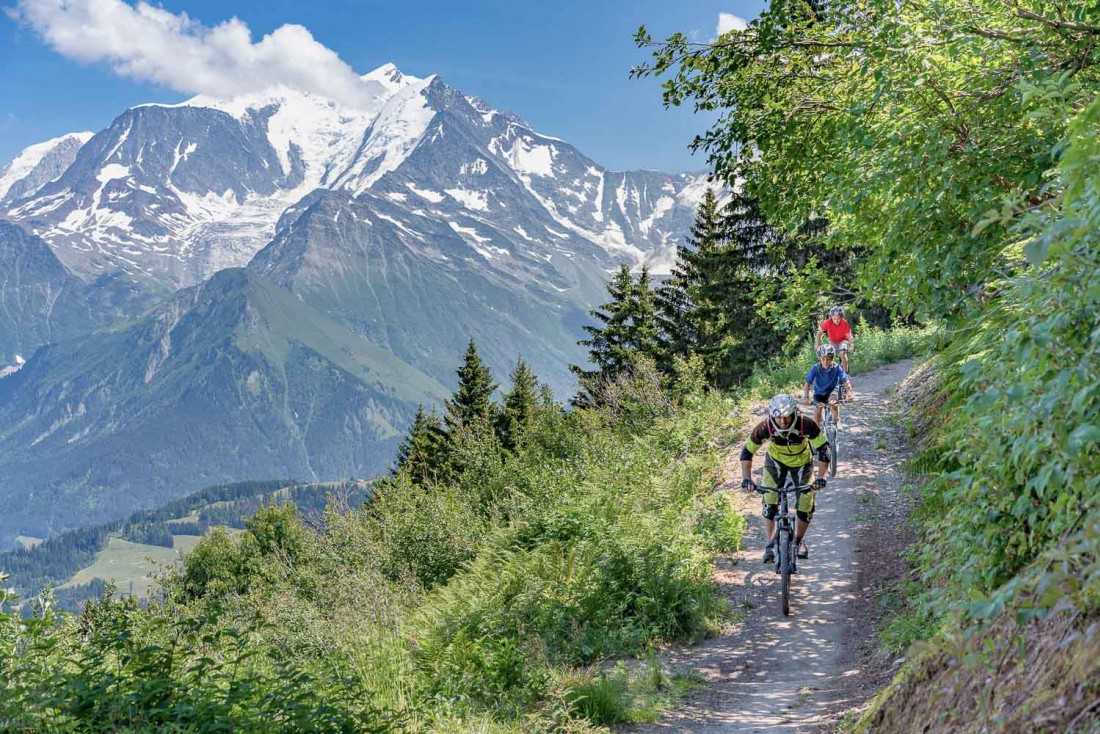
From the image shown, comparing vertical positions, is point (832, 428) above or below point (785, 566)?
above

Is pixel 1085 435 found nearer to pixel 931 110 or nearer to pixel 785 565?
pixel 931 110

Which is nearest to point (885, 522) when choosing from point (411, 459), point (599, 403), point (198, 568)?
point (599, 403)

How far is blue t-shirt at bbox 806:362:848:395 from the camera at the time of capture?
15766 millimetres

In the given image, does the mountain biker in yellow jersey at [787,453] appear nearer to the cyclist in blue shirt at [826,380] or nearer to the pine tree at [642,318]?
the cyclist in blue shirt at [826,380]

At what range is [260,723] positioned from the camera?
20.1 ft

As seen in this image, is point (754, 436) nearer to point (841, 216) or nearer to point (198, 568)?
point (841, 216)

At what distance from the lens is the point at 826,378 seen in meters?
15.8

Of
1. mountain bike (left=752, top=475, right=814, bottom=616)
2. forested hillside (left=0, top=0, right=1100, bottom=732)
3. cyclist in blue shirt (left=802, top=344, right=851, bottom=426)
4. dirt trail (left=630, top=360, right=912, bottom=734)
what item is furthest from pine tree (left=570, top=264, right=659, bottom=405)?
mountain bike (left=752, top=475, right=814, bottom=616)

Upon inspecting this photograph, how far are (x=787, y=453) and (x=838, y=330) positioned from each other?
693 centimetres

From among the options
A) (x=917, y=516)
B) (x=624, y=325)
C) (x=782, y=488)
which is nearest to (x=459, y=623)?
(x=782, y=488)

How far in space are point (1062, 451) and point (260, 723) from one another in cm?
589

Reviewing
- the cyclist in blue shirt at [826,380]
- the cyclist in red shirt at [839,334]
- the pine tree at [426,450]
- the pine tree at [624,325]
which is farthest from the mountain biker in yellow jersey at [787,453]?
the pine tree at [426,450]

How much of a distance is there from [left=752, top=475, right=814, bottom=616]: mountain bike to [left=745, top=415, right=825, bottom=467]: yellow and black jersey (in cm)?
35

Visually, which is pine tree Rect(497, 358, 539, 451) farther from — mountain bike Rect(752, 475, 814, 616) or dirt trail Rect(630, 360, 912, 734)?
mountain bike Rect(752, 475, 814, 616)
